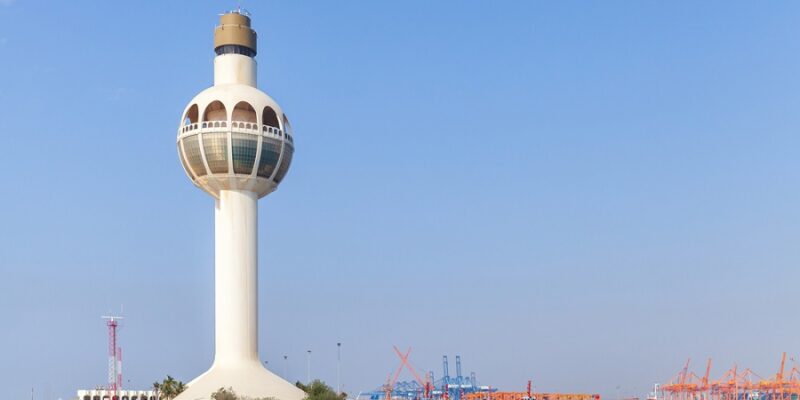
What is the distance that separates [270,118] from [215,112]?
660 cm

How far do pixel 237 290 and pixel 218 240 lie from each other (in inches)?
253

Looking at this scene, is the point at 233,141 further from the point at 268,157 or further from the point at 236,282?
the point at 236,282

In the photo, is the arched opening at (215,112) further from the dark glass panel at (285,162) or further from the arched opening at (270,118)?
the dark glass panel at (285,162)

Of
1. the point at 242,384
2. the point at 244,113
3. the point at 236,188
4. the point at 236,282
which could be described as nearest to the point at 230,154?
the point at 236,188

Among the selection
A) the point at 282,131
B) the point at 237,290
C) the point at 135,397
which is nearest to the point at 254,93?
the point at 282,131

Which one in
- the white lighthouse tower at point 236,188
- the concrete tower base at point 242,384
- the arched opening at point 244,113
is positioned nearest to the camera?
the concrete tower base at point 242,384

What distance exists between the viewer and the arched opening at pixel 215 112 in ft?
377

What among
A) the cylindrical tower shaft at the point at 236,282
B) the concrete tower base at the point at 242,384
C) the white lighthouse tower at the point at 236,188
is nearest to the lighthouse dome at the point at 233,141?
the white lighthouse tower at the point at 236,188

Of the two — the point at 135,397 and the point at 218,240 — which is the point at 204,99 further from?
the point at 135,397

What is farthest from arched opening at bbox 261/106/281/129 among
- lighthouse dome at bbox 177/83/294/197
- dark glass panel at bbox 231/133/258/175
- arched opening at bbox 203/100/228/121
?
dark glass panel at bbox 231/133/258/175

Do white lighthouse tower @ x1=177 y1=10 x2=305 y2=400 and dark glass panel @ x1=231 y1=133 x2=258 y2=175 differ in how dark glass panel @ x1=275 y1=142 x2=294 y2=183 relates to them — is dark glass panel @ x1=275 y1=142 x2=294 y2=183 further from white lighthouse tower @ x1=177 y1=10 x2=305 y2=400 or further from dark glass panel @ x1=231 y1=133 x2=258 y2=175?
dark glass panel @ x1=231 y1=133 x2=258 y2=175

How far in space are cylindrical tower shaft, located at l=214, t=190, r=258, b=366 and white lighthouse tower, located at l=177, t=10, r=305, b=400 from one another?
11cm

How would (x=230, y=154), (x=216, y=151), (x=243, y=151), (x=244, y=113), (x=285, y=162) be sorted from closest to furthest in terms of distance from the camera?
(x=230, y=154), (x=216, y=151), (x=243, y=151), (x=244, y=113), (x=285, y=162)

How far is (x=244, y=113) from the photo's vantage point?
117375 mm
